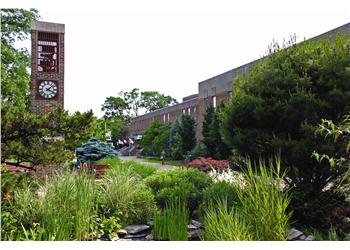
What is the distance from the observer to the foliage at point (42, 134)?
3.86 m

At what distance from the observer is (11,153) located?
12.8ft

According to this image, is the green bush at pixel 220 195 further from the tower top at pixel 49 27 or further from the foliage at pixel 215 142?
the foliage at pixel 215 142

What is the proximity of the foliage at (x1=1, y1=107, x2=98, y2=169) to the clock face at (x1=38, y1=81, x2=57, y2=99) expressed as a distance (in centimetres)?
457

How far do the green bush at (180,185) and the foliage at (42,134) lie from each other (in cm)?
105

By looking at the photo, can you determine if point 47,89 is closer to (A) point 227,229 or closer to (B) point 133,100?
(B) point 133,100

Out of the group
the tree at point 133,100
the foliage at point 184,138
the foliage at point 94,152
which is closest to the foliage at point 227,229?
the foliage at point 94,152

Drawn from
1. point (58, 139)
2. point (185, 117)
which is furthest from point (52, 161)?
point (185, 117)

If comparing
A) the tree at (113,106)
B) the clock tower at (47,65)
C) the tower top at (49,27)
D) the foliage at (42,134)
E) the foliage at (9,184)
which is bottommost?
the foliage at (9,184)

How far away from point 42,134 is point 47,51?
17.9 feet

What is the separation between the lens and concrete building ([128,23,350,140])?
885 centimetres

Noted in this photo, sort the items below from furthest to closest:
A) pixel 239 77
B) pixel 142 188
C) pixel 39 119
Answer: pixel 239 77 < pixel 142 188 < pixel 39 119

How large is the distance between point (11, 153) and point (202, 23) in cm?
286

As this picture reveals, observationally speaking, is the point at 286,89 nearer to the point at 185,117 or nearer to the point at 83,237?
the point at 83,237

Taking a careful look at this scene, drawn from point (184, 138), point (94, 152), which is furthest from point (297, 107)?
point (184, 138)
